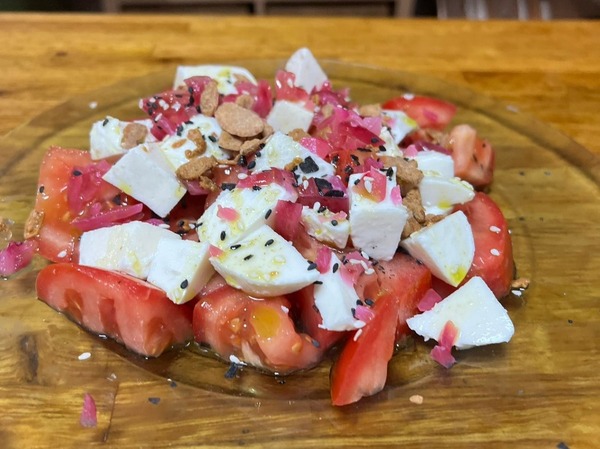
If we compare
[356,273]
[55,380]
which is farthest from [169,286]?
[356,273]

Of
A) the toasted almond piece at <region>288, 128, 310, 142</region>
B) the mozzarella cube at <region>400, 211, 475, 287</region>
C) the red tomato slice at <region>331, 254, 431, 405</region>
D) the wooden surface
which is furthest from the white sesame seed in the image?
the toasted almond piece at <region>288, 128, 310, 142</region>

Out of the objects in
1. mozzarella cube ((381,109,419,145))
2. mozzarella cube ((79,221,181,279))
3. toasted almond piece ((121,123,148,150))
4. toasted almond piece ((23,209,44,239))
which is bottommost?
toasted almond piece ((23,209,44,239))

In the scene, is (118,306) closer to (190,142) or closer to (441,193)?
(190,142)

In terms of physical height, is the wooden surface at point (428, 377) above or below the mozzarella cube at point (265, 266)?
below

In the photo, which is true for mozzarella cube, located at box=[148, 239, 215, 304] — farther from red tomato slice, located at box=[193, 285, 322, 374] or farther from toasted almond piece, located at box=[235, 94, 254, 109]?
toasted almond piece, located at box=[235, 94, 254, 109]

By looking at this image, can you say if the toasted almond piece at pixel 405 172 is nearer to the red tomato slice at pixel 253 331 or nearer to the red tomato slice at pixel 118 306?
the red tomato slice at pixel 253 331

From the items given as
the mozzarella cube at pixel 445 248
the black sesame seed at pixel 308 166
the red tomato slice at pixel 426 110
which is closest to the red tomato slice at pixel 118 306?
the black sesame seed at pixel 308 166

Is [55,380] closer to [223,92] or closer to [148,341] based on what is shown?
[148,341]
